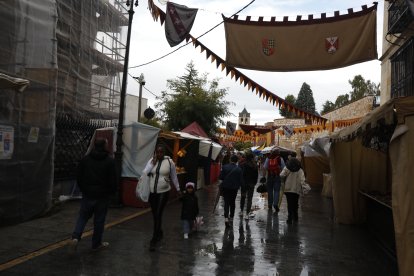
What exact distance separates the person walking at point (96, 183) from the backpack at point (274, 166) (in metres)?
6.52

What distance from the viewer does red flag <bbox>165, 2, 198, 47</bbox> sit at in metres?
9.00

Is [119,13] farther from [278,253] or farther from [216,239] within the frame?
[278,253]

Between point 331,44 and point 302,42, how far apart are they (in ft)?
1.85

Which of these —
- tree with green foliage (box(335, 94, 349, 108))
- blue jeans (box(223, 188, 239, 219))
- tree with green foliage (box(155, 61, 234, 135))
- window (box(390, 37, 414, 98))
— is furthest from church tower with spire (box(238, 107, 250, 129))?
blue jeans (box(223, 188, 239, 219))

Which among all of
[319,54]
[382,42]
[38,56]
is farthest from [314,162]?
[38,56]

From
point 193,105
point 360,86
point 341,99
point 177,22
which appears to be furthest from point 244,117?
point 177,22

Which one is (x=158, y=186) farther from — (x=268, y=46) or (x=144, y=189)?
(x=268, y=46)

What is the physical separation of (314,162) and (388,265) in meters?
15.8

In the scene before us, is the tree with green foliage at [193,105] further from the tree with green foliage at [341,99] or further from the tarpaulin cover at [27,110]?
the tree with green foliage at [341,99]

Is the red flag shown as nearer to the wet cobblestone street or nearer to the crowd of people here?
the crowd of people

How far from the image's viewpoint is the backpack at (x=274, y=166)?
12.1 m

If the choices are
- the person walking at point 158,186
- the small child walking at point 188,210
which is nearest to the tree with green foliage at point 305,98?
the small child walking at point 188,210

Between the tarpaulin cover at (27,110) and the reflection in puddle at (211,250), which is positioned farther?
the tarpaulin cover at (27,110)

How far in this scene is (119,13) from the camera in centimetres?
1584
